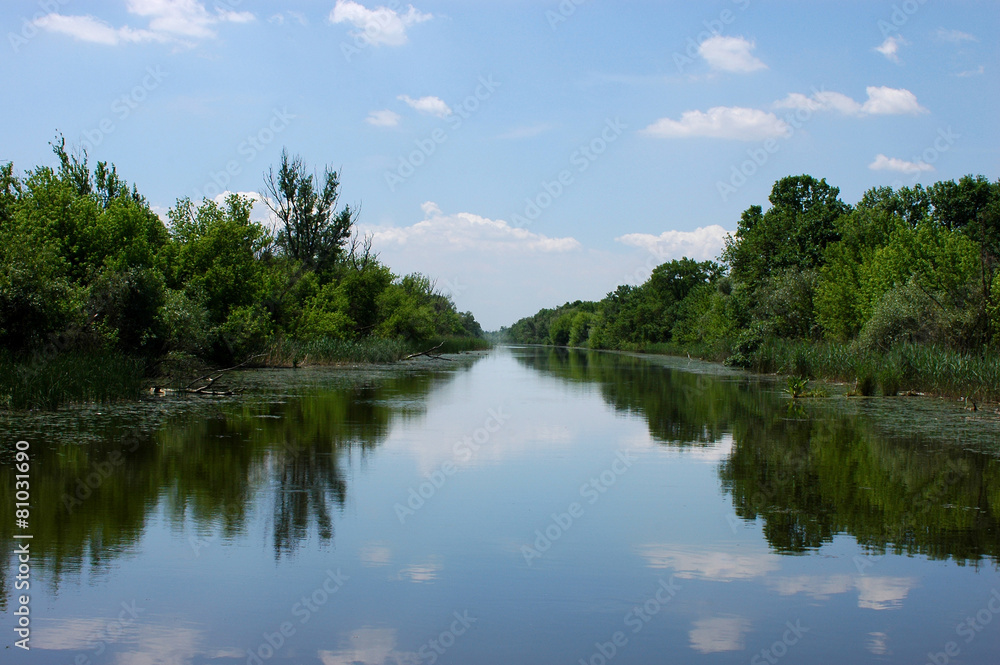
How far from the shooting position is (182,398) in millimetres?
22078

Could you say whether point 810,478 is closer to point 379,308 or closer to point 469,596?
point 469,596

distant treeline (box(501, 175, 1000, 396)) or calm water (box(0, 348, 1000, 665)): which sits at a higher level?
distant treeline (box(501, 175, 1000, 396))

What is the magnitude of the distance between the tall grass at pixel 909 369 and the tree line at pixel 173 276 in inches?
826

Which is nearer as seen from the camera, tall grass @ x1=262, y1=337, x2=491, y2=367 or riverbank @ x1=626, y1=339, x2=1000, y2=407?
riverbank @ x1=626, y1=339, x2=1000, y2=407

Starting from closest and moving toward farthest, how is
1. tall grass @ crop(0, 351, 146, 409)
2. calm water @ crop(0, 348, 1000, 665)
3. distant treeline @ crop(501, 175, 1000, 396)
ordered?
calm water @ crop(0, 348, 1000, 665) < tall grass @ crop(0, 351, 146, 409) < distant treeline @ crop(501, 175, 1000, 396)

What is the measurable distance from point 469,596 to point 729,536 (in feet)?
10.8
